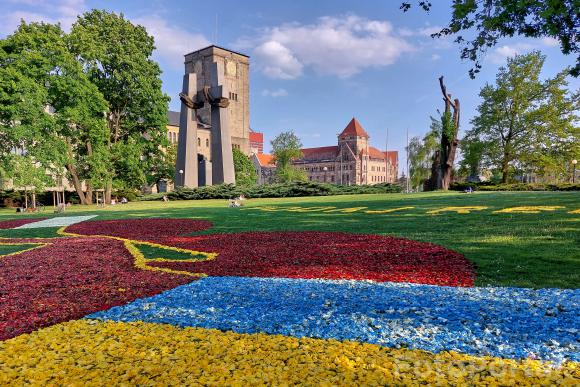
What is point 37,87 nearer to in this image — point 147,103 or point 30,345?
point 147,103

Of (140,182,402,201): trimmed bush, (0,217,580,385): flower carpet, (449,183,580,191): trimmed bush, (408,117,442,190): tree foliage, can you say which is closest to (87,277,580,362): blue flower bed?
(0,217,580,385): flower carpet

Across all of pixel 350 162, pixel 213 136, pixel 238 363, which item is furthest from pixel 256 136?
pixel 238 363

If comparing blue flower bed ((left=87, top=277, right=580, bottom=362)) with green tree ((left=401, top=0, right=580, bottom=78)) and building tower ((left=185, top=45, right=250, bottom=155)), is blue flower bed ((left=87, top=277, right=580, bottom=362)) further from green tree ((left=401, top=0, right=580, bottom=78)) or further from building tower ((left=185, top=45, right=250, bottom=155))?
building tower ((left=185, top=45, right=250, bottom=155))

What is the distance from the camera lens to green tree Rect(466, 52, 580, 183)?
43250mm

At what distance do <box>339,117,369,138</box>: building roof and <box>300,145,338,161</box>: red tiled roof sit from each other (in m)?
8.88

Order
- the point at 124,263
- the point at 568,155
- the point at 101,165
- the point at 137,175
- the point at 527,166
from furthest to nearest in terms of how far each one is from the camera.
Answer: the point at 527,166, the point at 568,155, the point at 137,175, the point at 101,165, the point at 124,263

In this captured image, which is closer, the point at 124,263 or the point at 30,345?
the point at 30,345

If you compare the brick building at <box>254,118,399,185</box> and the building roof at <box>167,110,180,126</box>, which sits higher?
the building roof at <box>167,110,180,126</box>

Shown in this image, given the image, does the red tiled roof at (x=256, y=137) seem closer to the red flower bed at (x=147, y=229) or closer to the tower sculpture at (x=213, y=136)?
the tower sculpture at (x=213, y=136)

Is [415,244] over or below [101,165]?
below

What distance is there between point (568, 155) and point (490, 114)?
30.3 ft

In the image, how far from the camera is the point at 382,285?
18.8 ft

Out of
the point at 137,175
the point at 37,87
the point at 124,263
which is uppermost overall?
the point at 37,87

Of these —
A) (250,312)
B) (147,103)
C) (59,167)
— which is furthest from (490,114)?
(250,312)
